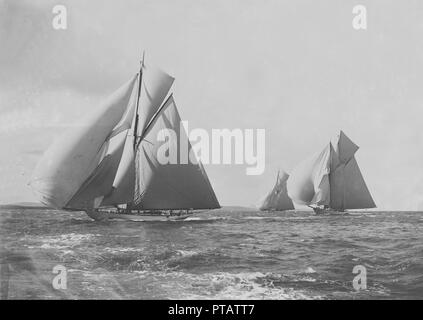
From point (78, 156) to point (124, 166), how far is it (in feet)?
19.0

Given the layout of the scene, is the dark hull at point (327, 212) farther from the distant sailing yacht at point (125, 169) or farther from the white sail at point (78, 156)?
the white sail at point (78, 156)

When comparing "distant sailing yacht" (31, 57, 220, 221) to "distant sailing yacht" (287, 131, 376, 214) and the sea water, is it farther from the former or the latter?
"distant sailing yacht" (287, 131, 376, 214)

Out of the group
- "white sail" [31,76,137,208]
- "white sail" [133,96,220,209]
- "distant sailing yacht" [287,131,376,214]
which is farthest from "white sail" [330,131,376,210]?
"white sail" [31,76,137,208]

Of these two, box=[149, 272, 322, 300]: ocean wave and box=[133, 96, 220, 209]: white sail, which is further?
box=[133, 96, 220, 209]: white sail

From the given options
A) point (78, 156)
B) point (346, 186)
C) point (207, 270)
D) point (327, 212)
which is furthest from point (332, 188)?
point (207, 270)

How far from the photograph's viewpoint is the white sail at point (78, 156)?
1703cm

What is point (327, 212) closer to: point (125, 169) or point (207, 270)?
point (125, 169)

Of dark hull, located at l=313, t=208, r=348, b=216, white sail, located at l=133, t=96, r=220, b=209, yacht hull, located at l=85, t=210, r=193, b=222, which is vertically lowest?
dark hull, located at l=313, t=208, r=348, b=216

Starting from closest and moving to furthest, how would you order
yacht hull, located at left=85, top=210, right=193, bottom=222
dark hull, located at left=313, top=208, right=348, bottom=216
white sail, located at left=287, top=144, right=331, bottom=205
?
yacht hull, located at left=85, top=210, right=193, bottom=222 < white sail, located at left=287, top=144, right=331, bottom=205 < dark hull, located at left=313, top=208, right=348, bottom=216

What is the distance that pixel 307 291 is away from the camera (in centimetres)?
1120

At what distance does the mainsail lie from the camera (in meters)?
18.4

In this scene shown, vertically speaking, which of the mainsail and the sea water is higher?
the mainsail

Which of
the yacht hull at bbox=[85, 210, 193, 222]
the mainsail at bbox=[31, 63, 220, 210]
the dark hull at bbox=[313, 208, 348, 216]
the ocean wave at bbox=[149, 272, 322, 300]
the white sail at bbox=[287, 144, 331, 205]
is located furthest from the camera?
the dark hull at bbox=[313, 208, 348, 216]
